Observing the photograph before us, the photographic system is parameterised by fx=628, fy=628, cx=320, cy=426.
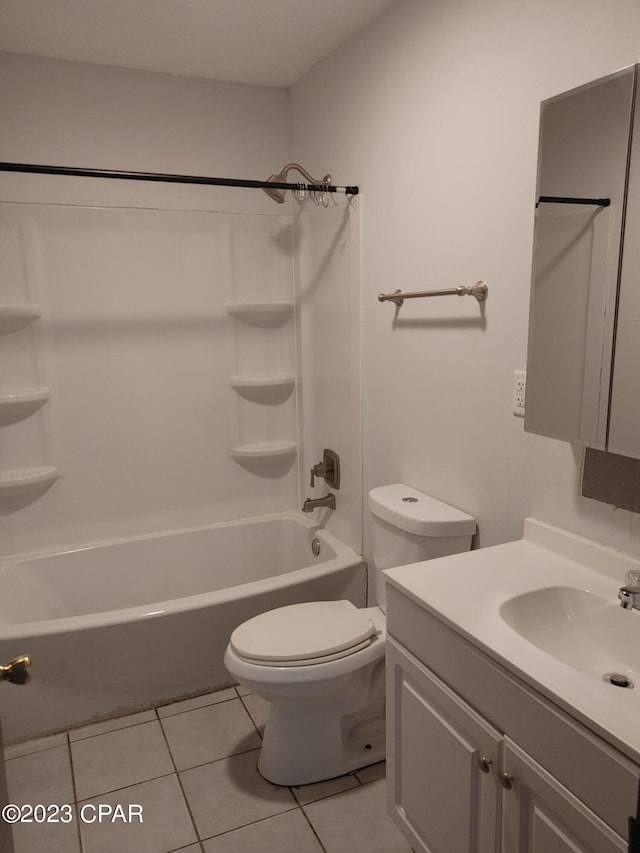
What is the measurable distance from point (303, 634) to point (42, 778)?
1.01 m

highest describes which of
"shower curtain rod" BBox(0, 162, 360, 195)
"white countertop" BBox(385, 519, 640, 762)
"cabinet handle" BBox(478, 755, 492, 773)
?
"shower curtain rod" BBox(0, 162, 360, 195)

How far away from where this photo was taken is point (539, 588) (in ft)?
4.75

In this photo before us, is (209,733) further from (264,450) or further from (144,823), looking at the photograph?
(264,450)

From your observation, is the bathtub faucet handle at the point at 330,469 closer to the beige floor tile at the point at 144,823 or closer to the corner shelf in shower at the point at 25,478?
the corner shelf in shower at the point at 25,478

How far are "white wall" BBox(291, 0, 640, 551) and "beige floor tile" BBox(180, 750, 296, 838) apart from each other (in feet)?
3.48

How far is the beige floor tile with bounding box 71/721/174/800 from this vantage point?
6.74ft

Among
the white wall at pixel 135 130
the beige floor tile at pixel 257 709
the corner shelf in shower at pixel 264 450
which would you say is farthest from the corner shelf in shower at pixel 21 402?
the beige floor tile at pixel 257 709

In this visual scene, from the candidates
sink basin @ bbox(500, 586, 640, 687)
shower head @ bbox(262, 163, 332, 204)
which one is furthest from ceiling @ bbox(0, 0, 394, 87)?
sink basin @ bbox(500, 586, 640, 687)

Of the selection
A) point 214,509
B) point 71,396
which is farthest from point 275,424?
point 71,396

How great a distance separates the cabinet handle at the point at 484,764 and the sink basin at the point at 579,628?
0.85 feet

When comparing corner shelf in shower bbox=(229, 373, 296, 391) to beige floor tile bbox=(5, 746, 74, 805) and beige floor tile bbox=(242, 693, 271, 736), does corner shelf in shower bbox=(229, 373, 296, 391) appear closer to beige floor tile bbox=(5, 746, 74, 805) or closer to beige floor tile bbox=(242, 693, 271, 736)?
beige floor tile bbox=(242, 693, 271, 736)

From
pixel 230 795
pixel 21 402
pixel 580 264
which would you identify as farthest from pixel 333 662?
pixel 21 402

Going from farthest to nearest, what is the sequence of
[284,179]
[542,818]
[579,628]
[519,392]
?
[284,179]
[519,392]
[579,628]
[542,818]

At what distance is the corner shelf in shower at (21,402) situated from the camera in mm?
2627
